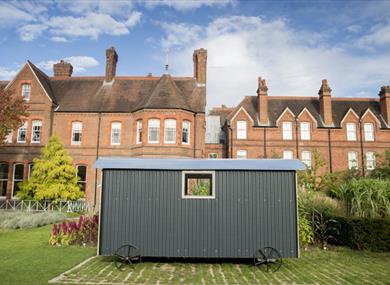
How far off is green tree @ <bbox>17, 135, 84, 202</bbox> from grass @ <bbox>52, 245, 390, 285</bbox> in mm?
13625

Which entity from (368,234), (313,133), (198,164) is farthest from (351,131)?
(198,164)

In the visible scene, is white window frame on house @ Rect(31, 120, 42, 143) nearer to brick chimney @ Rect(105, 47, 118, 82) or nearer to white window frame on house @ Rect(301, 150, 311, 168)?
brick chimney @ Rect(105, 47, 118, 82)

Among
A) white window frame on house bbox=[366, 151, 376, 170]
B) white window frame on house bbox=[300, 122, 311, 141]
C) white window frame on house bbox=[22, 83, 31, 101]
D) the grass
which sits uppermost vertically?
white window frame on house bbox=[22, 83, 31, 101]

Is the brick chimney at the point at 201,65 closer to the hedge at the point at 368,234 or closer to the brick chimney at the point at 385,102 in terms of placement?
the brick chimney at the point at 385,102

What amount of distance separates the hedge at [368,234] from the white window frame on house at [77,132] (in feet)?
70.5

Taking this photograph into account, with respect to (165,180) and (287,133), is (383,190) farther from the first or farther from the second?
(287,133)

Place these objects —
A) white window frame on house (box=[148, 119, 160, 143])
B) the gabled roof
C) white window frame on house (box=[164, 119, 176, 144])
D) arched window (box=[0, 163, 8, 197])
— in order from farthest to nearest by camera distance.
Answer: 1. the gabled roof
2. arched window (box=[0, 163, 8, 197])
3. white window frame on house (box=[148, 119, 160, 143])
4. white window frame on house (box=[164, 119, 176, 144])

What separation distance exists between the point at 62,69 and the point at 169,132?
48.4ft

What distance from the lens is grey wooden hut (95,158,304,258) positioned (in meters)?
9.05

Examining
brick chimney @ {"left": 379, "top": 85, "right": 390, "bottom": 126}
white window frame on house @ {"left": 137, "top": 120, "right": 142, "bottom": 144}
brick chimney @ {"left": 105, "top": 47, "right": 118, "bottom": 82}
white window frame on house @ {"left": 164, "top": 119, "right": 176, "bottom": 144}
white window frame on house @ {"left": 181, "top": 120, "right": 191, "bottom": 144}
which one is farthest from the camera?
brick chimney @ {"left": 379, "top": 85, "right": 390, "bottom": 126}

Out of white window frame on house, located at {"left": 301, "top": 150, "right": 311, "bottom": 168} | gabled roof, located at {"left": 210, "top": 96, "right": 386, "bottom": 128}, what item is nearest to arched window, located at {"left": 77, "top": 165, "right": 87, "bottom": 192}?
gabled roof, located at {"left": 210, "top": 96, "right": 386, "bottom": 128}

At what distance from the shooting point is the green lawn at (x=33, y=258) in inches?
303

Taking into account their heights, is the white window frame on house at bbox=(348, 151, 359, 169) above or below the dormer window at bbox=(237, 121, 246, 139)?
below

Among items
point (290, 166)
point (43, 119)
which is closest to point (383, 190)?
point (290, 166)
